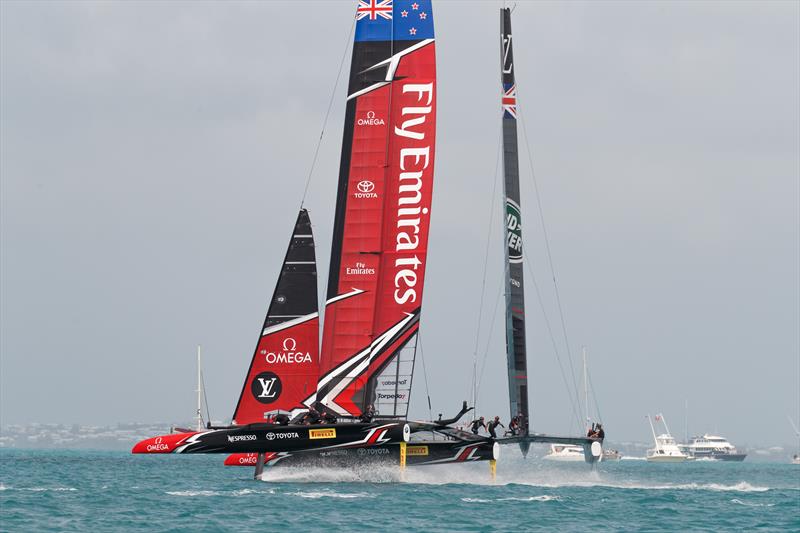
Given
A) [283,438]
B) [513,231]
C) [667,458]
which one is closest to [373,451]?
[283,438]

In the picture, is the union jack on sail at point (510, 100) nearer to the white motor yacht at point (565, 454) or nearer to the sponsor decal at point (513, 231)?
the sponsor decal at point (513, 231)

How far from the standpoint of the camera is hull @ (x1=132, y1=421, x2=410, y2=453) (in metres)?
31.7

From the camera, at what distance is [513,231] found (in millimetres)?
43000

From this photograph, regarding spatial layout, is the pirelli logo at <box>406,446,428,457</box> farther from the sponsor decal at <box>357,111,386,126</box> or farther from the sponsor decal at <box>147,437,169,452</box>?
the sponsor decal at <box>357,111,386,126</box>

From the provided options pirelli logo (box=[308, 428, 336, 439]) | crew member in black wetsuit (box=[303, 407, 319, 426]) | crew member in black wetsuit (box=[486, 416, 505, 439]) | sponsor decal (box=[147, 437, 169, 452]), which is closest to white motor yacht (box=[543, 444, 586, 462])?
crew member in black wetsuit (box=[486, 416, 505, 439])

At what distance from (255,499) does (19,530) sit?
287 inches

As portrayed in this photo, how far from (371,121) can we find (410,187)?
2.14 metres

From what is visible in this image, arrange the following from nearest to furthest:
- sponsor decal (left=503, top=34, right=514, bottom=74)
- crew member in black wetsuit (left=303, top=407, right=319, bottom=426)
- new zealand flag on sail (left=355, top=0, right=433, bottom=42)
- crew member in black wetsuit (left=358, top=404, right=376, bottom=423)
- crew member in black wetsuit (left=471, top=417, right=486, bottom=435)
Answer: crew member in black wetsuit (left=303, top=407, right=319, bottom=426) < crew member in black wetsuit (left=358, top=404, right=376, bottom=423) < crew member in black wetsuit (left=471, top=417, right=486, bottom=435) < new zealand flag on sail (left=355, top=0, right=433, bottom=42) < sponsor decal (left=503, top=34, right=514, bottom=74)

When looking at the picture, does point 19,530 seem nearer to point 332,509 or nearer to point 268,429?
point 332,509

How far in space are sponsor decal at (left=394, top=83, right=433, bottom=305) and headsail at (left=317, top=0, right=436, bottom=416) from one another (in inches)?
1.1

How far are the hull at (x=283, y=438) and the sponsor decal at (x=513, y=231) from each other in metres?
12.5

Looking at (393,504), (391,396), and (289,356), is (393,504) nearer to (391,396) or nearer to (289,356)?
(391,396)

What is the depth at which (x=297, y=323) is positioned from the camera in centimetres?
3597

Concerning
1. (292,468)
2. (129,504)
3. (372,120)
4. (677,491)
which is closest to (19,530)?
(129,504)
